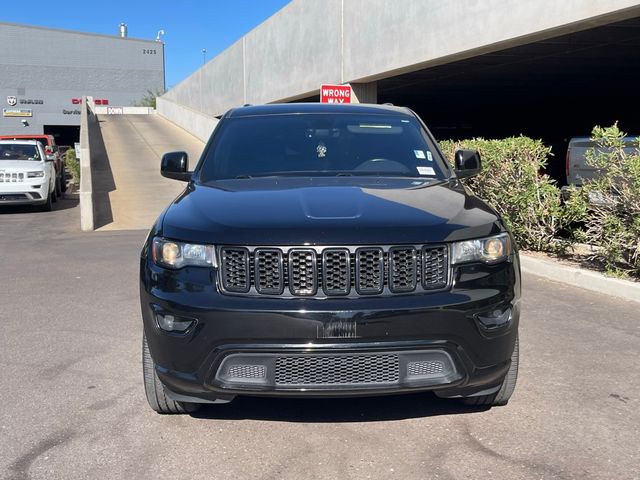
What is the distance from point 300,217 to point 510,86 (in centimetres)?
2577

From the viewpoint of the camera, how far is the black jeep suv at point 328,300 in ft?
9.71

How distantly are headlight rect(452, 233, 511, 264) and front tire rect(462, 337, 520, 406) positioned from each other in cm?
60

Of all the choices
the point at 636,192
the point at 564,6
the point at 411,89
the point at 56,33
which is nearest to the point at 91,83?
the point at 56,33

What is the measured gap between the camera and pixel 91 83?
68.2 meters

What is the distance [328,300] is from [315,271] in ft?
0.49

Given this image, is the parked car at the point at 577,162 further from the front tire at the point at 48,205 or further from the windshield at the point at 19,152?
the windshield at the point at 19,152

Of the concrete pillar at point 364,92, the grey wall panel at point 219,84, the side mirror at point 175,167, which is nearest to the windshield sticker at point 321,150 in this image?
the side mirror at point 175,167

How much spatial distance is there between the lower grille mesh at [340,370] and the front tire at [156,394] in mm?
820

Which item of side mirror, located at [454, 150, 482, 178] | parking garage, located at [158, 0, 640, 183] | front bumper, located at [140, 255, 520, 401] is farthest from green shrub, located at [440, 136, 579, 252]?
front bumper, located at [140, 255, 520, 401]

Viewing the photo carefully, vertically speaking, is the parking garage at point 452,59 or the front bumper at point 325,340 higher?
the parking garage at point 452,59

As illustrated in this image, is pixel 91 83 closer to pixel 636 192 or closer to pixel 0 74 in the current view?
pixel 0 74

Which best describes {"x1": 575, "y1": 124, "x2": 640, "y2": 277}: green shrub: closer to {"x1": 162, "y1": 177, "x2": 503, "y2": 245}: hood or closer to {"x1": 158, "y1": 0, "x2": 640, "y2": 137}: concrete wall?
{"x1": 162, "y1": 177, "x2": 503, "y2": 245}: hood

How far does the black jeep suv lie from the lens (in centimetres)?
296

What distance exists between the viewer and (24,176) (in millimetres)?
14086
